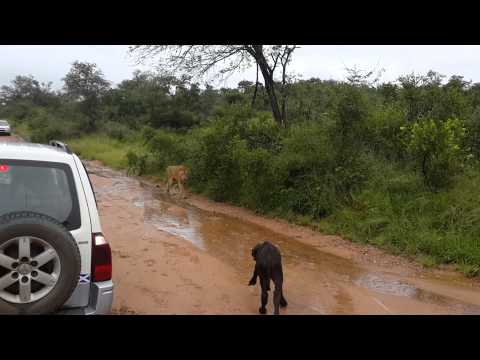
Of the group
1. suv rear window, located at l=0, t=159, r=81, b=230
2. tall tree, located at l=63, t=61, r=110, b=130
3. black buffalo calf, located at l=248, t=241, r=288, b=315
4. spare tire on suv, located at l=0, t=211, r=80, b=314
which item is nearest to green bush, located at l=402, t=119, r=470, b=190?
black buffalo calf, located at l=248, t=241, r=288, b=315

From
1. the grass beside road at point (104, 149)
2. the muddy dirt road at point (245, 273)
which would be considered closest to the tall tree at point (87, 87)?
the grass beside road at point (104, 149)

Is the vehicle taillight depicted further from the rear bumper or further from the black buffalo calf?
the black buffalo calf

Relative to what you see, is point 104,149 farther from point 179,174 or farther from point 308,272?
point 308,272

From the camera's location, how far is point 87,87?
34.7 metres

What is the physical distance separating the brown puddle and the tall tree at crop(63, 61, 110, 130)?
25.7m

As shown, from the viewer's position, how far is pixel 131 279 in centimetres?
601

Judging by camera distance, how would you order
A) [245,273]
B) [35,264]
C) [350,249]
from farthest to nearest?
[350,249] < [245,273] < [35,264]

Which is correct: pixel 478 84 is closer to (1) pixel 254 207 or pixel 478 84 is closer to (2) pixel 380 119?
(2) pixel 380 119

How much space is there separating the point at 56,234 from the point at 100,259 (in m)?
0.56

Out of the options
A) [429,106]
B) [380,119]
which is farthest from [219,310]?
[429,106]

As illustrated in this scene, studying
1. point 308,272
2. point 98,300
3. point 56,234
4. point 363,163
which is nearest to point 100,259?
point 98,300

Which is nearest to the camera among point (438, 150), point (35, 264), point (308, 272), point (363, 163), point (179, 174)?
point (35, 264)

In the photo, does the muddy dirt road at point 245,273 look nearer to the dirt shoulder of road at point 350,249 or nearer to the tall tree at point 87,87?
the dirt shoulder of road at point 350,249
